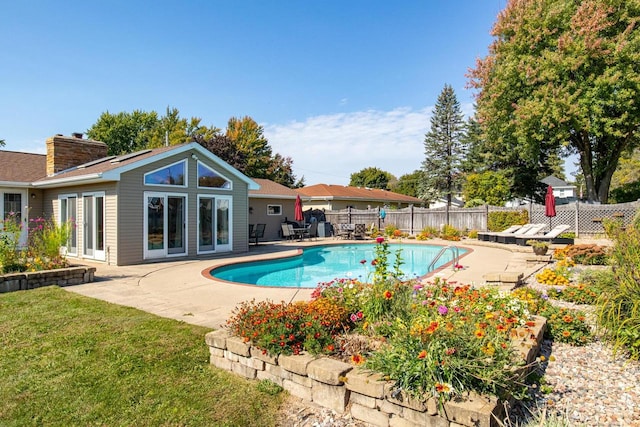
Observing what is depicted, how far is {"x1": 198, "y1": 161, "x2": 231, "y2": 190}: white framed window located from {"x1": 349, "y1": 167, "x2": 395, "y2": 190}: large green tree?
42.9 metres

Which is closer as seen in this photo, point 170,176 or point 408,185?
point 170,176

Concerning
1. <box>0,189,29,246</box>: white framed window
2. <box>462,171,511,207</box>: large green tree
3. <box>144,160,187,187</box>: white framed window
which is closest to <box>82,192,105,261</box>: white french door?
<box>144,160,187,187</box>: white framed window

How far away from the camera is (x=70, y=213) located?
41.4 ft

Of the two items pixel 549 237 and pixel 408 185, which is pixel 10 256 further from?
pixel 408 185

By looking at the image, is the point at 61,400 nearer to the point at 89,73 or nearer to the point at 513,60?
the point at 89,73

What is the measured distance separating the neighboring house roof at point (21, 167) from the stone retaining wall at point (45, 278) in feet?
24.7

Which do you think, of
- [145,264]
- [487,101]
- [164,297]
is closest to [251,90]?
[145,264]

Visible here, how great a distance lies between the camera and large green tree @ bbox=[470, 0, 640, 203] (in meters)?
17.6

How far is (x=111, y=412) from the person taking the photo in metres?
2.87

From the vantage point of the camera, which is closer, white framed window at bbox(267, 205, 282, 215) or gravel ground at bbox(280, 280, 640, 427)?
gravel ground at bbox(280, 280, 640, 427)

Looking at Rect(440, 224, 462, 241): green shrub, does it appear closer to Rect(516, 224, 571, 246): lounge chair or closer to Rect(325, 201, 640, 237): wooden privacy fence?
Rect(325, 201, 640, 237): wooden privacy fence

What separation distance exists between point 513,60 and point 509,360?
21835mm

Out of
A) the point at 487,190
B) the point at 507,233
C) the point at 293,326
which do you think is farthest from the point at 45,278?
the point at 487,190

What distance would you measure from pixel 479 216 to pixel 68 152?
760 inches
